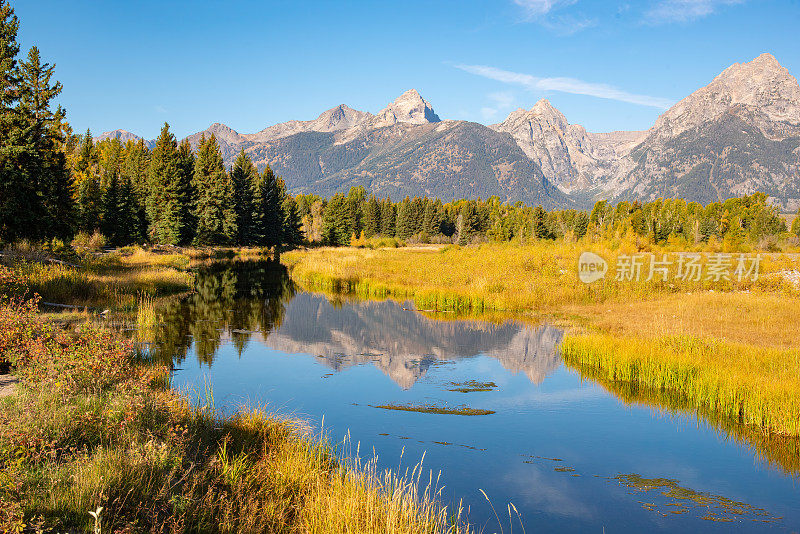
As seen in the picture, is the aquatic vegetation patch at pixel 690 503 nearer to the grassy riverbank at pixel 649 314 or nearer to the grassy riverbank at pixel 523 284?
the grassy riverbank at pixel 649 314

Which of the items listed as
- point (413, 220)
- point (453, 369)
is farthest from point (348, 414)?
point (413, 220)

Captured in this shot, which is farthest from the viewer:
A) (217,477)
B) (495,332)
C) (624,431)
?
(495,332)

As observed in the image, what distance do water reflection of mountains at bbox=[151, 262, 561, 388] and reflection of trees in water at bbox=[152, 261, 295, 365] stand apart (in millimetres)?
39

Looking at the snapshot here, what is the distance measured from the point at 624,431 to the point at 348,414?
21.3ft

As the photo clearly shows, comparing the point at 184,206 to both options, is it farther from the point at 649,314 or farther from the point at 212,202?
the point at 649,314

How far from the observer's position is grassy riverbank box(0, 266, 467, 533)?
5.27 m

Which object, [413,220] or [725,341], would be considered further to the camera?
[413,220]

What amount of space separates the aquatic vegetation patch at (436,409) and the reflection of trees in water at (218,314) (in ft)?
23.0

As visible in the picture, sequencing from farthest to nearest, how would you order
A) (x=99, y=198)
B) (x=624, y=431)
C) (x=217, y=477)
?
1. (x=99, y=198)
2. (x=624, y=431)
3. (x=217, y=477)

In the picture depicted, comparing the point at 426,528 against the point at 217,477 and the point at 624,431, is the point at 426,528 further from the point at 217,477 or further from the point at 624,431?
the point at 624,431

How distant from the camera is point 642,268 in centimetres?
3145

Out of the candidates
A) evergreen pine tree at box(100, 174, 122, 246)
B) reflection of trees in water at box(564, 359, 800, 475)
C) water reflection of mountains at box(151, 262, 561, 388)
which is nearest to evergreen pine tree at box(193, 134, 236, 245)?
evergreen pine tree at box(100, 174, 122, 246)

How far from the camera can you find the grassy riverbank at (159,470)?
527 centimetres

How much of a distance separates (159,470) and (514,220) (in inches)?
4616
